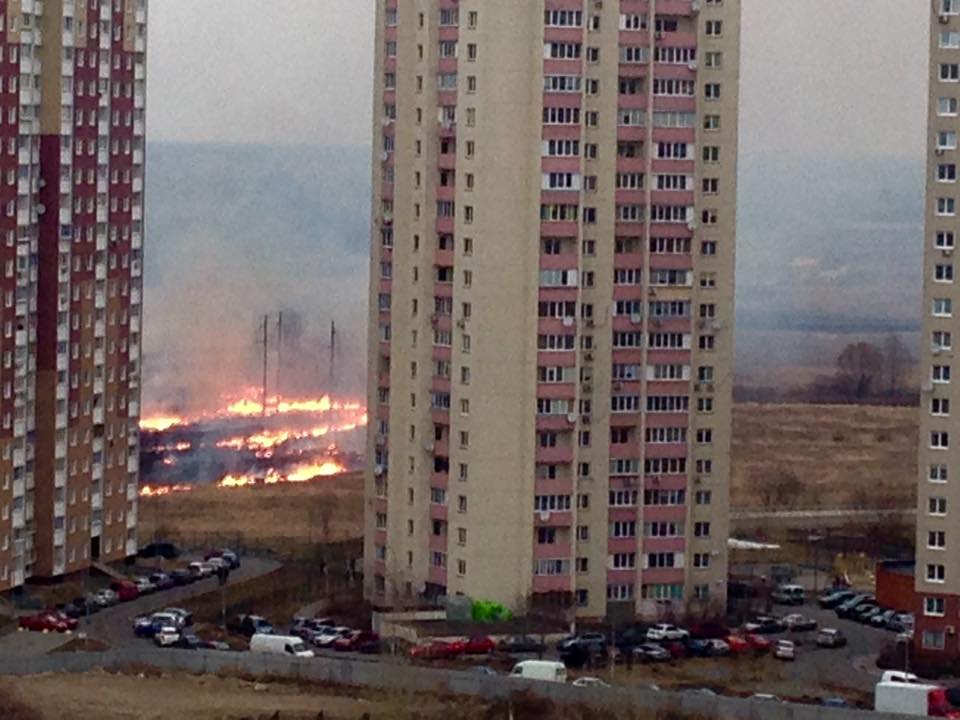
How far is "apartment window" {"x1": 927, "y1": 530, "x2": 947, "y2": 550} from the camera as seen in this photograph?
22875mm

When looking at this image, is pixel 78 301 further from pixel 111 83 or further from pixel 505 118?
pixel 505 118

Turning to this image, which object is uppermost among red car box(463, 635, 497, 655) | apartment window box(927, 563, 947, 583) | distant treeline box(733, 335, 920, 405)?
distant treeline box(733, 335, 920, 405)

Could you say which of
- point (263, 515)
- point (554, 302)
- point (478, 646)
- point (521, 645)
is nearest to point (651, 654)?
point (521, 645)

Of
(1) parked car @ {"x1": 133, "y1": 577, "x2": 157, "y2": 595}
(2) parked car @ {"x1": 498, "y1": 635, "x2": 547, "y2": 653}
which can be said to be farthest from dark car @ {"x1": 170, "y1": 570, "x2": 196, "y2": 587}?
(2) parked car @ {"x1": 498, "y1": 635, "x2": 547, "y2": 653}

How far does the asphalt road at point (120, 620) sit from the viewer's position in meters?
23.1

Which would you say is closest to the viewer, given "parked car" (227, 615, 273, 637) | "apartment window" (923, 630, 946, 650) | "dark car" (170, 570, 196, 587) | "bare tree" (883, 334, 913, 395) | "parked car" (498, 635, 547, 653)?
"apartment window" (923, 630, 946, 650)

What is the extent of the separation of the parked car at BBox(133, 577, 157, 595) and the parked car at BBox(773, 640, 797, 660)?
4.46 m

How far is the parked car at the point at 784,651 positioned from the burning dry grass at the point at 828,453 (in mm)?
8335

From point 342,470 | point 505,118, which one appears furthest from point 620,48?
point 342,470

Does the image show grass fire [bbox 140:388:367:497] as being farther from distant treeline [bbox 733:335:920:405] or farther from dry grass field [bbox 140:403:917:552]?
distant treeline [bbox 733:335:920:405]

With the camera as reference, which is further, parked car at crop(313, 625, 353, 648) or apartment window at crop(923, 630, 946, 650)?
parked car at crop(313, 625, 353, 648)

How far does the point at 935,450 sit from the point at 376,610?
3764mm

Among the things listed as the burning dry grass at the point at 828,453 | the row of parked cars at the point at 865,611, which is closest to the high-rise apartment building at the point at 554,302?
the row of parked cars at the point at 865,611

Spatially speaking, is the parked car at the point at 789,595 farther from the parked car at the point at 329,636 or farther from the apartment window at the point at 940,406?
the parked car at the point at 329,636
